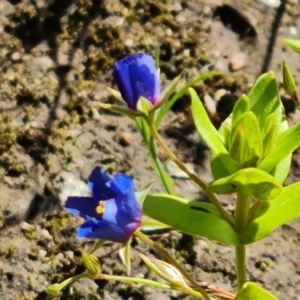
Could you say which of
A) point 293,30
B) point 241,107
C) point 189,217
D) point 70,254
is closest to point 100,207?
point 189,217

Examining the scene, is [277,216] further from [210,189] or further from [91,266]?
[91,266]

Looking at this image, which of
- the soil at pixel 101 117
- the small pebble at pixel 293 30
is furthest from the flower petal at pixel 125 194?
the small pebble at pixel 293 30

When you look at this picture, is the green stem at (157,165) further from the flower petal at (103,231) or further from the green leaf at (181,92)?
the flower petal at (103,231)

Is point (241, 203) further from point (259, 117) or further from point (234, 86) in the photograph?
point (234, 86)

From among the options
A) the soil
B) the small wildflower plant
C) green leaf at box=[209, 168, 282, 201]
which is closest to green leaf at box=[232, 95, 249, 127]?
the small wildflower plant

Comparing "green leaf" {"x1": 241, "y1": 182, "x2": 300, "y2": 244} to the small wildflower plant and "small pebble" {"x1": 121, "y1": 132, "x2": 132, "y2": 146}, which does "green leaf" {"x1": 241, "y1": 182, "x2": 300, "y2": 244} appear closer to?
the small wildflower plant

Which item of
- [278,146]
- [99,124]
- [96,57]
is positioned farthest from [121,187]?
[96,57]
